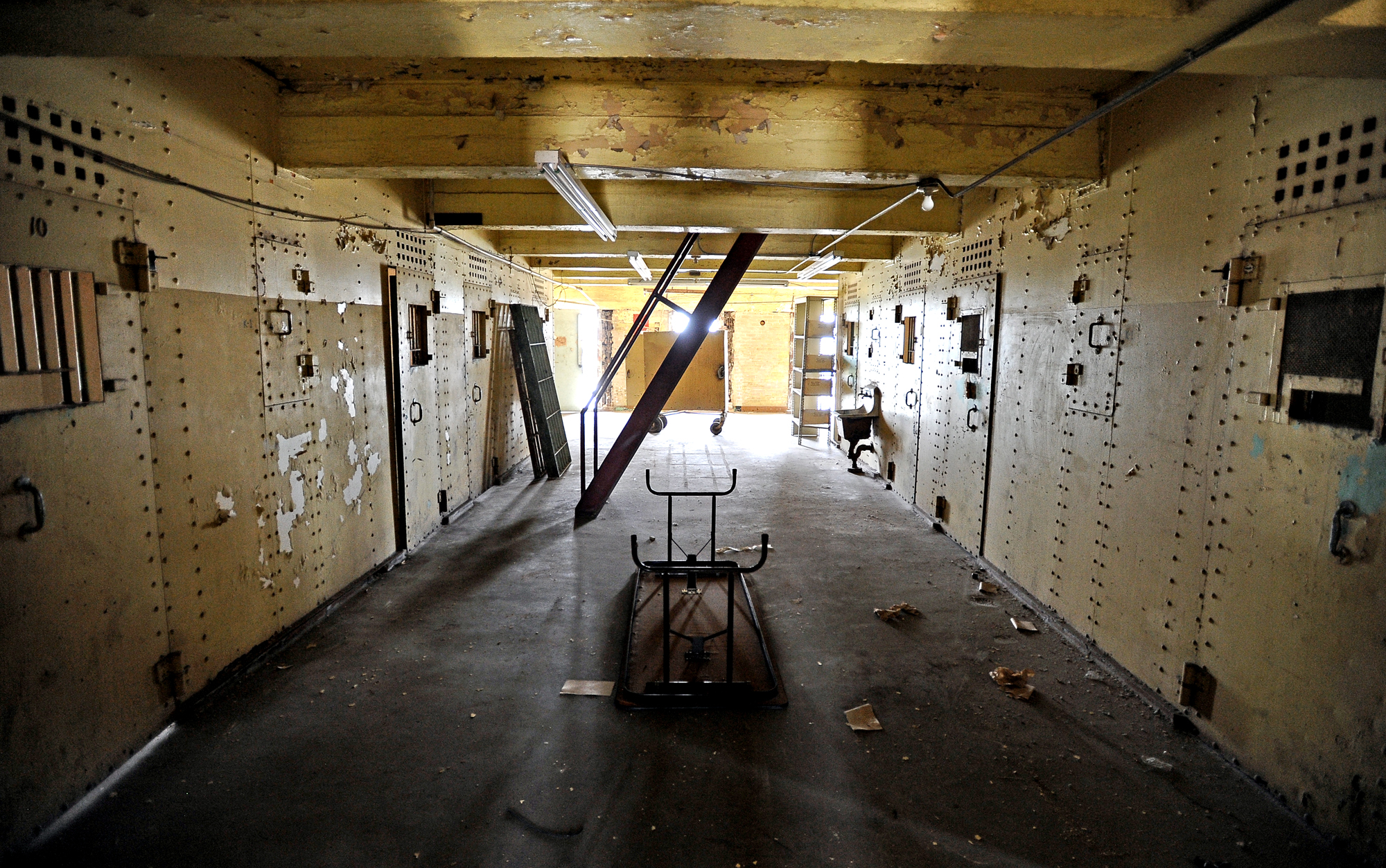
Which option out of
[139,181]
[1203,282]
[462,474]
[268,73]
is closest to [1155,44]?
[1203,282]

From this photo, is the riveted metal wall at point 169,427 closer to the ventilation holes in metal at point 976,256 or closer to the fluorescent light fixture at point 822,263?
the ventilation holes in metal at point 976,256

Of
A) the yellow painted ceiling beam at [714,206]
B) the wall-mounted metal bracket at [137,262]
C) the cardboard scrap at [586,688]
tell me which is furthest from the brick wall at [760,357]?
the wall-mounted metal bracket at [137,262]

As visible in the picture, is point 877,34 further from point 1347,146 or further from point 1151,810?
point 1151,810

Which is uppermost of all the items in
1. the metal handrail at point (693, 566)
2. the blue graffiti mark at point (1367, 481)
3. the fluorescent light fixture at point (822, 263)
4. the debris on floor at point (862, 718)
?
the fluorescent light fixture at point (822, 263)

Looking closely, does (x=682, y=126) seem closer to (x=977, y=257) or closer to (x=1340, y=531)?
(x=977, y=257)

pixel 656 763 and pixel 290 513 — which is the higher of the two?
pixel 290 513

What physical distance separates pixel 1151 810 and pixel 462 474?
6.73m

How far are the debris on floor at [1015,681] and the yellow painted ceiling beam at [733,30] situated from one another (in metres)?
3.06

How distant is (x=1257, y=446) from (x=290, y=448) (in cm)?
522

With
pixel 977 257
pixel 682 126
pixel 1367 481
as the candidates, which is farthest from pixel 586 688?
pixel 977 257

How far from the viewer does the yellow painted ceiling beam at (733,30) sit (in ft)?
6.73

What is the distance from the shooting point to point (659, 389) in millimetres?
7547

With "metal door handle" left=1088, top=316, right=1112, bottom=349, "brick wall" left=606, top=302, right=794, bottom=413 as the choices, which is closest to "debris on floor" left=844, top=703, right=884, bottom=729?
"metal door handle" left=1088, top=316, right=1112, bottom=349

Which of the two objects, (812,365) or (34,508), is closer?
(34,508)
